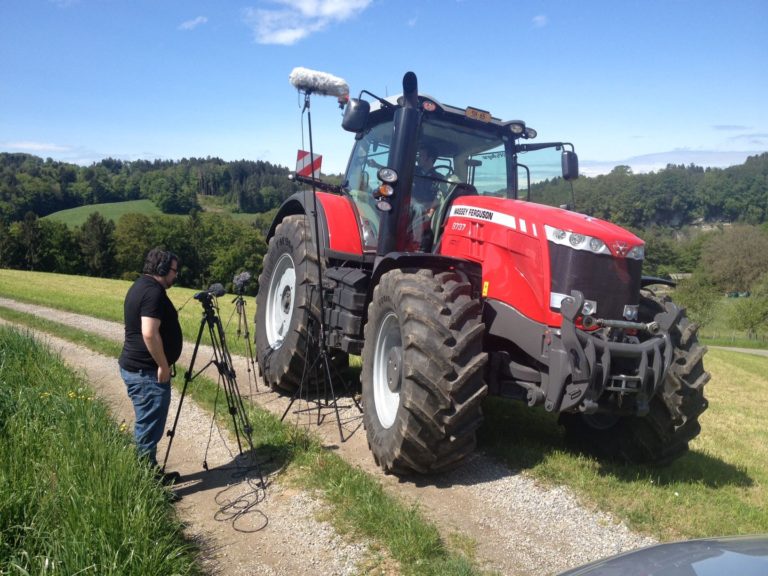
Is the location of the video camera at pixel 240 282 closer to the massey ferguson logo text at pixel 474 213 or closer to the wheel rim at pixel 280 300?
the wheel rim at pixel 280 300

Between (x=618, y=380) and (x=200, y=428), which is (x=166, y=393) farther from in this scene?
(x=618, y=380)

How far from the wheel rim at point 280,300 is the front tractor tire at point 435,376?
9.72 ft

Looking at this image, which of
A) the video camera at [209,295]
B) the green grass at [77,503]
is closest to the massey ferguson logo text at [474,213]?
the video camera at [209,295]

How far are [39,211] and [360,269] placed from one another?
98780mm

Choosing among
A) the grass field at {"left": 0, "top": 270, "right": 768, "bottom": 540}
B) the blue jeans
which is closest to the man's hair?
the blue jeans

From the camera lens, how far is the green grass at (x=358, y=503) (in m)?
3.36

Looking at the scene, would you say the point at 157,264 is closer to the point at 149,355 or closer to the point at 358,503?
the point at 149,355

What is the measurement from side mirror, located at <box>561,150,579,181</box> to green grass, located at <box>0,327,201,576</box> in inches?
189

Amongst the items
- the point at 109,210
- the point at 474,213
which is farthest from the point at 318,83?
the point at 109,210

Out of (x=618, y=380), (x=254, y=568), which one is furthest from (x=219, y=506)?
(x=618, y=380)

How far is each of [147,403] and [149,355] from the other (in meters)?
0.36

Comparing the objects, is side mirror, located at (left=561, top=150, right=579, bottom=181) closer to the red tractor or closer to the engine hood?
the red tractor

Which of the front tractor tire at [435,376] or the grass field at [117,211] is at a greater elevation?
the grass field at [117,211]

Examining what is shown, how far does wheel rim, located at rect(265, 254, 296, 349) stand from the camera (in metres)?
7.35
